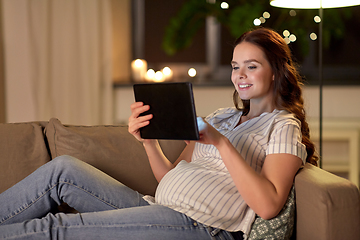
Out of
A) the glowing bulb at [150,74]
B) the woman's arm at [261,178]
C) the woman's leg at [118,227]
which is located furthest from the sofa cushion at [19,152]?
the glowing bulb at [150,74]

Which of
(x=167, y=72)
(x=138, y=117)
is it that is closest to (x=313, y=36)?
(x=167, y=72)

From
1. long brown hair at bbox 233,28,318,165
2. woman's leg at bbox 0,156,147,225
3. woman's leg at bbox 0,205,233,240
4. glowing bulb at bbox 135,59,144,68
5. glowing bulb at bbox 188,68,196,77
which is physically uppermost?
glowing bulb at bbox 135,59,144,68

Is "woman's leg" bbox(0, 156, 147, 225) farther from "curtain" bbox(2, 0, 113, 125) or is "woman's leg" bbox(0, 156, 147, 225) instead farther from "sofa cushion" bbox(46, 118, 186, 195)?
"curtain" bbox(2, 0, 113, 125)

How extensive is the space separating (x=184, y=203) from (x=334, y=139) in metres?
2.02

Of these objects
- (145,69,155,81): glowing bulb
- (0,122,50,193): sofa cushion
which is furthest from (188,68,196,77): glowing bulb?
(0,122,50,193): sofa cushion

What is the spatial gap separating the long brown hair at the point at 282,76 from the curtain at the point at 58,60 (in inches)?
60.7

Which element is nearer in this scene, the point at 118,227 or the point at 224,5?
the point at 118,227

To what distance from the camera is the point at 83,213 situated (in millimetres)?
1118

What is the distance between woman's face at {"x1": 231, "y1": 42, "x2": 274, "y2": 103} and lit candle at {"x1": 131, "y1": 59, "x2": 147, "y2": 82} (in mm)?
1874

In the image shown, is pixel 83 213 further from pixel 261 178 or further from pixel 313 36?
pixel 313 36

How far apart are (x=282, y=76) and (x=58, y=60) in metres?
1.82

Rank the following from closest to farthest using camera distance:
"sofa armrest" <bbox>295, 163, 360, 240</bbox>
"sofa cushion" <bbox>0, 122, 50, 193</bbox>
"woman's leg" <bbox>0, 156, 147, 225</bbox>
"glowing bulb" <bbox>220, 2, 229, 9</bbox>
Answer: "sofa armrest" <bbox>295, 163, 360, 240</bbox>
"woman's leg" <bbox>0, 156, 147, 225</bbox>
"sofa cushion" <bbox>0, 122, 50, 193</bbox>
"glowing bulb" <bbox>220, 2, 229, 9</bbox>

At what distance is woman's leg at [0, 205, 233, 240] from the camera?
1.04 meters

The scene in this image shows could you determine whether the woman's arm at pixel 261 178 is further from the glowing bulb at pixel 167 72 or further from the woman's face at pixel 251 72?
the glowing bulb at pixel 167 72
